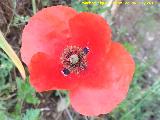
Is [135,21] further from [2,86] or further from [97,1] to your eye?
[2,86]

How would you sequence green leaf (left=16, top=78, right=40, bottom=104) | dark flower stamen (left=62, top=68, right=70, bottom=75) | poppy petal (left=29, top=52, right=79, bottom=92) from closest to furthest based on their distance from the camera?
1. poppy petal (left=29, top=52, right=79, bottom=92)
2. dark flower stamen (left=62, top=68, right=70, bottom=75)
3. green leaf (left=16, top=78, right=40, bottom=104)

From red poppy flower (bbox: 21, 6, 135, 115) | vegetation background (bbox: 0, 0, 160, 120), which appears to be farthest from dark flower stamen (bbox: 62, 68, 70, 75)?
vegetation background (bbox: 0, 0, 160, 120)

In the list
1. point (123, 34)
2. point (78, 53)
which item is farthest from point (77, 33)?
point (123, 34)

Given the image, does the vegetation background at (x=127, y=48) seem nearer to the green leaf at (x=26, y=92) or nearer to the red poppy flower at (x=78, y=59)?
the green leaf at (x=26, y=92)

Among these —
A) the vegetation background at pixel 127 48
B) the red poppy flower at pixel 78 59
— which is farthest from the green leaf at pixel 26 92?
the red poppy flower at pixel 78 59

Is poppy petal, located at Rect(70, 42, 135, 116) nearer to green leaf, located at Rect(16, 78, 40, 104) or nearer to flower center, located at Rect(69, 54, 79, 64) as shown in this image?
flower center, located at Rect(69, 54, 79, 64)

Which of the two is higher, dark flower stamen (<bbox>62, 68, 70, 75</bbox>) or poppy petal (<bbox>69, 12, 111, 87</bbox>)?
poppy petal (<bbox>69, 12, 111, 87</bbox>)

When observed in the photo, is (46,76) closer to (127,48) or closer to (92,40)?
(92,40)

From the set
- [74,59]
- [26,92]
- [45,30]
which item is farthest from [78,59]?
[26,92]
